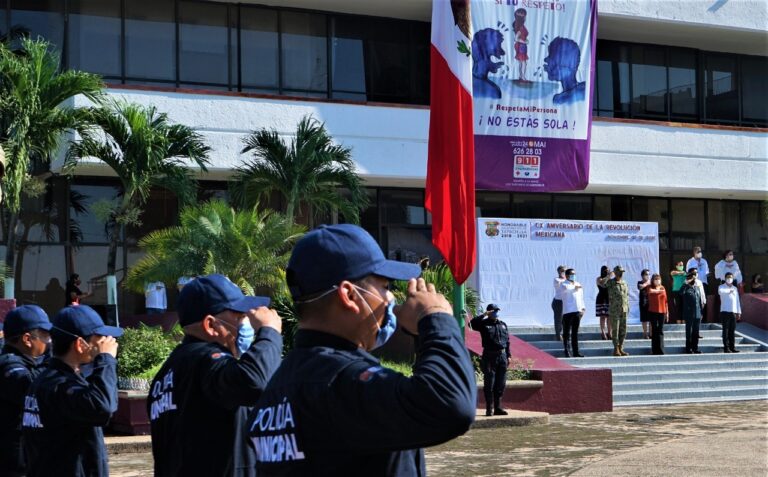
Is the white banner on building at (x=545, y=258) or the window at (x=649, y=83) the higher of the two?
the window at (x=649, y=83)

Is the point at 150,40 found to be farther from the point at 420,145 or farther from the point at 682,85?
the point at 682,85

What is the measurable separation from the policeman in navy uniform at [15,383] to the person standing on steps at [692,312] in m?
19.6

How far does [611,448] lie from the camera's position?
1473 cm

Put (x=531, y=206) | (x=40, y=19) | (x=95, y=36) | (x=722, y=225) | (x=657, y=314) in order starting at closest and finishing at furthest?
(x=657, y=314)
(x=40, y=19)
(x=95, y=36)
(x=531, y=206)
(x=722, y=225)

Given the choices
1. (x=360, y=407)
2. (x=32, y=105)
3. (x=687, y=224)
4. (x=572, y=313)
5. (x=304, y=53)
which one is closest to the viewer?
(x=360, y=407)

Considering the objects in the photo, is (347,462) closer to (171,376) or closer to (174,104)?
(171,376)

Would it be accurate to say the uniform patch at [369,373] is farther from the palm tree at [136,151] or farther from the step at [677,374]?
the step at [677,374]

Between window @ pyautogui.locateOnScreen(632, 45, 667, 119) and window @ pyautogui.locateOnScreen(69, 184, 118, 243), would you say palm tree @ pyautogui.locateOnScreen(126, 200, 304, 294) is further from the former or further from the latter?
window @ pyautogui.locateOnScreen(632, 45, 667, 119)

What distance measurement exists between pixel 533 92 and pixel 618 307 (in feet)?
22.4

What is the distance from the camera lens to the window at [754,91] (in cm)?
3494

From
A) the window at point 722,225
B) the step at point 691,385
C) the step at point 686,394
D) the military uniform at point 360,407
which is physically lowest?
the step at point 686,394

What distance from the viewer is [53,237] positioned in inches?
1034

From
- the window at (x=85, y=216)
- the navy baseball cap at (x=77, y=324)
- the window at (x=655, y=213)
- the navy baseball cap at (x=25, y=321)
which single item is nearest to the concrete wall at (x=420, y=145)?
the window at (x=655, y=213)

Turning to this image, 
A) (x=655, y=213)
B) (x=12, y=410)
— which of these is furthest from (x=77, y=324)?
(x=655, y=213)
